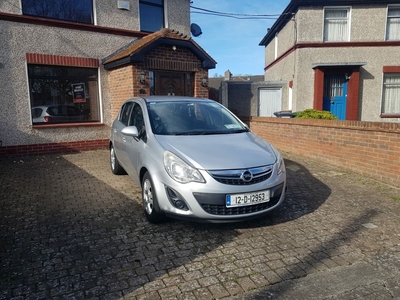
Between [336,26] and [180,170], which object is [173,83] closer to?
[180,170]

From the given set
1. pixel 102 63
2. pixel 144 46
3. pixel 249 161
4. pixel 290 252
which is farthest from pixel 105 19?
pixel 290 252

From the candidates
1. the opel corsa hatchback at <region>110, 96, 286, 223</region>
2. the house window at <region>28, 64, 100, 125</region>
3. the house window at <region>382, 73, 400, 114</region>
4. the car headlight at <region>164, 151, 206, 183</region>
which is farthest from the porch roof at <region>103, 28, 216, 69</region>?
the house window at <region>382, 73, 400, 114</region>

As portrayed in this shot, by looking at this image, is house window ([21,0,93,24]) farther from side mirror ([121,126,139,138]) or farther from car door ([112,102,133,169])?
side mirror ([121,126,139,138])

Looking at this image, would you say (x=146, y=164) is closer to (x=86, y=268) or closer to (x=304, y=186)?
(x=86, y=268)

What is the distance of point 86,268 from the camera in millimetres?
2855

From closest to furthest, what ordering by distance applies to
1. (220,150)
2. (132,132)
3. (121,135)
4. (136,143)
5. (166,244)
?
(166,244) < (220,150) < (132,132) < (136,143) < (121,135)

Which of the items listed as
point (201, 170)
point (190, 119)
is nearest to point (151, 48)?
point (190, 119)

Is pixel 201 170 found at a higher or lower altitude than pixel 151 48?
lower

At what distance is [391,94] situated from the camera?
556 inches

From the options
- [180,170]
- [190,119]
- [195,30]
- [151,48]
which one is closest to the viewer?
[180,170]

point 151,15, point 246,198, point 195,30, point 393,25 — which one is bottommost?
point 246,198

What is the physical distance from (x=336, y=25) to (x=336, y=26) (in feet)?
0.14

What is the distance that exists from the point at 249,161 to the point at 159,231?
137cm

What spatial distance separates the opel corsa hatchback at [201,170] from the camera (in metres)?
3.37
